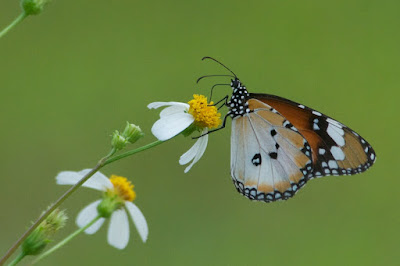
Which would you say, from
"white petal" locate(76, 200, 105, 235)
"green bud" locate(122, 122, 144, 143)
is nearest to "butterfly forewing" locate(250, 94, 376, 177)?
"green bud" locate(122, 122, 144, 143)

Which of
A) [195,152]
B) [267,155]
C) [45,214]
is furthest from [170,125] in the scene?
[267,155]

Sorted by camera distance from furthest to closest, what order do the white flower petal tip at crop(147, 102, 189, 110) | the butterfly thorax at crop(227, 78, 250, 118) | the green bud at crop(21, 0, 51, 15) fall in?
the butterfly thorax at crop(227, 78, 250, 118)
the white flower petal tip at crop(147, 102, 189, 110)
the green bud at crop(21, 0, 51, 15)

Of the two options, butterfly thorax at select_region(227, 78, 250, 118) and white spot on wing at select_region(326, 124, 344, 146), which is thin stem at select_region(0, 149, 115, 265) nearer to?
butterfly thorax at select_region(227, 78, 250, 118)

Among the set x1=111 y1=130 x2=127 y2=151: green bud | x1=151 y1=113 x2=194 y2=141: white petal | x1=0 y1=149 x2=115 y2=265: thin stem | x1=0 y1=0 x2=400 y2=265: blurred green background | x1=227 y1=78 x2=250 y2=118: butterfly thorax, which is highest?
x1=0 y1=0 x2=400 y2=265: blurred green background

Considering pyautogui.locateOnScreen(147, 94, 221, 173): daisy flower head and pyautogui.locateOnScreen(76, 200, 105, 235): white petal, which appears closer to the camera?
pyautogui.locateOnScreen(76, 200, 105, 235): white petal

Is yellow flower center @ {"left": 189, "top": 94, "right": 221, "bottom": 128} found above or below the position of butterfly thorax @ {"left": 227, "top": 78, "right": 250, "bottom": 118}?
below

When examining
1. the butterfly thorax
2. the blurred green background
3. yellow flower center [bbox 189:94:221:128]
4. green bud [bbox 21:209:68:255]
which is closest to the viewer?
green bud [bbox 21:209:68:255]

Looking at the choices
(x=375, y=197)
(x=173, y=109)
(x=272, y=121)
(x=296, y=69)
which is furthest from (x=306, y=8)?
(x=173, y=109)
